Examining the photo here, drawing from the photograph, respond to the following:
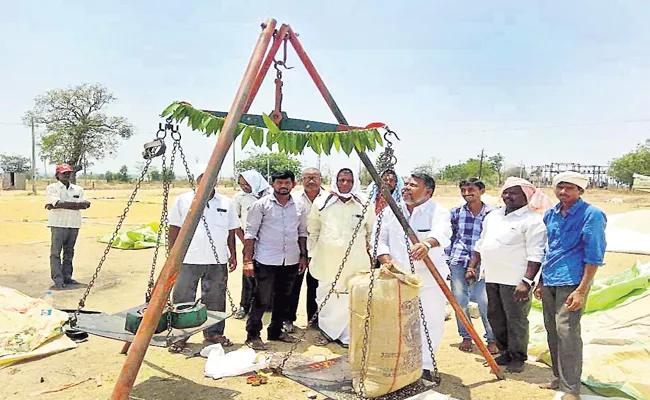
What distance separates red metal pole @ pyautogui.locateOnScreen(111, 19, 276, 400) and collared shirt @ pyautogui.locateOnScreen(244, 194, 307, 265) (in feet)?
7.60

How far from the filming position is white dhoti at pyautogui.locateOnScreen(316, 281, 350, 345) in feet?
18.2

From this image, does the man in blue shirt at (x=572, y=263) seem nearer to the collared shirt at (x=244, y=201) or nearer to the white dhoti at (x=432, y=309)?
the white dhoti at (x=432, y=309)

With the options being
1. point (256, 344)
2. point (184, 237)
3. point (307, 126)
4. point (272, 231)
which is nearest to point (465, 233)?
point (272, 231)

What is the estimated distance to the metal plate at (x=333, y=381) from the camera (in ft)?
12.5

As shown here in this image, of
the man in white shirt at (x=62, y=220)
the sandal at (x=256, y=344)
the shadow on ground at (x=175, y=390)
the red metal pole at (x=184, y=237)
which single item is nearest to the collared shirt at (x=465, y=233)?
the sandal at (x=256, y=344)

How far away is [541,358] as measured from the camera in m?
5.14

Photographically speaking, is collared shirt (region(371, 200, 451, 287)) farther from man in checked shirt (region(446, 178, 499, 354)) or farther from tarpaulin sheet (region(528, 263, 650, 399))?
tarpaulin sheet (region(528, 263, 650, 399))

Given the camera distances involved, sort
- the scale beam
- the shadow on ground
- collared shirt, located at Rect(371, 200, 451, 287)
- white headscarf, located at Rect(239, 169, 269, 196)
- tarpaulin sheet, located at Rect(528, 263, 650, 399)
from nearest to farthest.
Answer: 1. the scale beam
2. the shadow on ground
3. tarpaulin sheet, located at Rect(528, 263, 650, 399)
4. collared shirt, located at Rect(371, 200, 451, 287)
5. white headscarf, located at Rect(239, 169, 269, 196)

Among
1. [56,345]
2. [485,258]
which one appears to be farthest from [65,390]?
[485,258]

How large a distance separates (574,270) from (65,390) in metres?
4.21

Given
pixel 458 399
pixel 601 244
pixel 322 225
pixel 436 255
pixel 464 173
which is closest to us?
pixel 601 244

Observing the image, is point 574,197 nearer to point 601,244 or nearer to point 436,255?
point 601,244

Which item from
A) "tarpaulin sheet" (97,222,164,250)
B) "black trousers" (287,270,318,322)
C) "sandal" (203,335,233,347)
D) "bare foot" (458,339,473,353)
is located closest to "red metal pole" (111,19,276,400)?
"sandal" (203,335,233,347)

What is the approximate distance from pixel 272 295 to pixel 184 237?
2797mm
